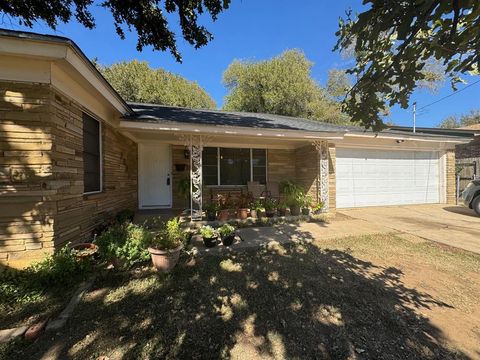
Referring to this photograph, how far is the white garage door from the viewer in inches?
353

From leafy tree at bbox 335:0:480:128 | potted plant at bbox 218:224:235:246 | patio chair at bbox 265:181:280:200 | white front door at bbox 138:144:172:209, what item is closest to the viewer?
leafy tree at bbox 335:0:480:128

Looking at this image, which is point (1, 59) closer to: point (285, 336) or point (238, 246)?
point (238, 246)

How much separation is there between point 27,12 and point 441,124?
43.5 m

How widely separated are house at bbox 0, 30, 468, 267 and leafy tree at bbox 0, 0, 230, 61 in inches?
56.8

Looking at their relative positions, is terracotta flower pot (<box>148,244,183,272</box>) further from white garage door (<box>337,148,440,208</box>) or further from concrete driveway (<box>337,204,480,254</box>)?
white garage door (<box>337,148,440,208</box>)

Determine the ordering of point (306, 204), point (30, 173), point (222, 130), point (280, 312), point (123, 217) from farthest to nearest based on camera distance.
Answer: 1. point (306, 204)
2. point (222, 130)
3. point (123, 217)
4. point (30, 173)
5. point (280, 312)

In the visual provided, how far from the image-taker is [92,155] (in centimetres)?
466

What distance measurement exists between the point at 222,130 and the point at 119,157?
105 inches

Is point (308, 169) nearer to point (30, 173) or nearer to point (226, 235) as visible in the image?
point (226, 235)

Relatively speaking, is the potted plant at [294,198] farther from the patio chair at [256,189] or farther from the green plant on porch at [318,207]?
the patio chair at [256,189]

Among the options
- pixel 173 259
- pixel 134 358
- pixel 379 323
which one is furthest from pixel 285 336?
pixel 173 259

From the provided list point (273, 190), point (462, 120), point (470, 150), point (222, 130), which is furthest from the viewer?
point (462, 120)

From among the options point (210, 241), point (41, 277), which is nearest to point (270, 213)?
point (210, 241)

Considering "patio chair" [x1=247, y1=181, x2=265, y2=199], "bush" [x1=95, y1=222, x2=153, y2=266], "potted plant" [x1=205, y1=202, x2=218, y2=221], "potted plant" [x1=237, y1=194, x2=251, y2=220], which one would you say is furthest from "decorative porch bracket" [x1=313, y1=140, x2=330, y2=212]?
"bush" [x1=95, y1=222, x2=153, y2=266]
